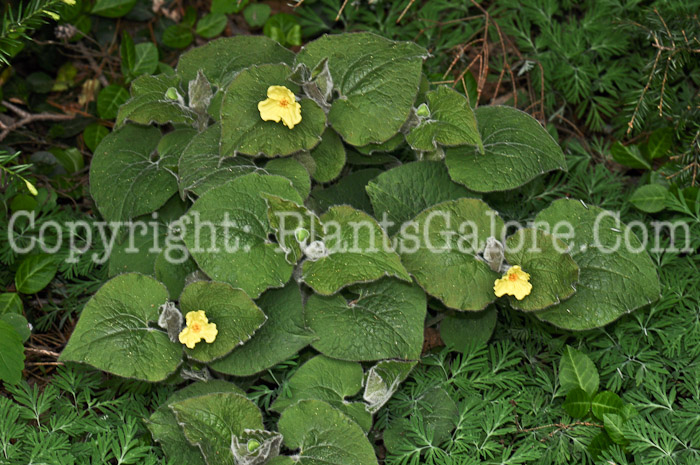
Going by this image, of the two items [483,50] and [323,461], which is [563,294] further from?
[483,50]

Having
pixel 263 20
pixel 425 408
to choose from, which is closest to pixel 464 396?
pixel 425 408

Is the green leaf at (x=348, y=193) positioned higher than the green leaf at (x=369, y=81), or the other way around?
the green leaf at (x=369, y=81)

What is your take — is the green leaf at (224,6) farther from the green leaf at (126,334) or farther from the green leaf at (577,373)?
the green leaf at (577,373)

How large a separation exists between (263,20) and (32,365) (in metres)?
1.70

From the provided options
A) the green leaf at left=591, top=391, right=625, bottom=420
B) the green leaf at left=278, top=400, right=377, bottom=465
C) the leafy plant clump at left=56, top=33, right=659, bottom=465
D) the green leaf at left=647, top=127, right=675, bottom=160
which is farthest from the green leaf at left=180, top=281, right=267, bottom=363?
the green leaf at left=647, top=127, right=675, bottom=160

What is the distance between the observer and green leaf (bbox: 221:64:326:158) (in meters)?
2.20

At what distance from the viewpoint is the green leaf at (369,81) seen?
2295 mm

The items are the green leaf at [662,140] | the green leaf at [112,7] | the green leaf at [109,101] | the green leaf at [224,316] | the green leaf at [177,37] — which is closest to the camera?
the green leaf at [224,316]

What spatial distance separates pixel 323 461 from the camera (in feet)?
6.41

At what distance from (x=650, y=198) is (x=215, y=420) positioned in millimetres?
1699

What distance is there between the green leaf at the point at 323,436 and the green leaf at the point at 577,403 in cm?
65

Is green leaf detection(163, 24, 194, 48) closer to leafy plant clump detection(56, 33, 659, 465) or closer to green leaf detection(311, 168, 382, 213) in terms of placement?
leafy plant clump detection(56, 33, 659, 465)

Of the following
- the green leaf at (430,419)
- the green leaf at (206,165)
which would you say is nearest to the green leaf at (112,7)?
the green leaf at (206,165)

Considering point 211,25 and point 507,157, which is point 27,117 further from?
point 507,157
